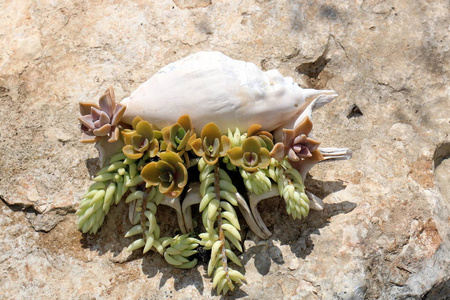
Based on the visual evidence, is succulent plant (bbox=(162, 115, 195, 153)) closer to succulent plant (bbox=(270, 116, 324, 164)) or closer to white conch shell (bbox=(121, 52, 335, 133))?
white conch shell (bbox=(121, 52, 335, 133))

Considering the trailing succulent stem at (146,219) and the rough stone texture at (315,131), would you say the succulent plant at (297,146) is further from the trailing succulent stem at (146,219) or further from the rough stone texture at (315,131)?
the trailing succulent stem at (146,219)

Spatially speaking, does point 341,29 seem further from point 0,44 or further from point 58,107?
point 0,44

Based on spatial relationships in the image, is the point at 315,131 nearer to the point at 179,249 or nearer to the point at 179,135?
the point at 179,135

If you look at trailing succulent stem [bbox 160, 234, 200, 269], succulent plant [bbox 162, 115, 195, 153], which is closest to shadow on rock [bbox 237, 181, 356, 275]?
trailing succulent stem [bbox 160, 234, 200, 269]

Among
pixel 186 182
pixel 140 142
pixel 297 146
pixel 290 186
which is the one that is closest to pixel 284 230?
pixel 290 186

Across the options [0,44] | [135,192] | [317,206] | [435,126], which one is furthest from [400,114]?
[0,44]

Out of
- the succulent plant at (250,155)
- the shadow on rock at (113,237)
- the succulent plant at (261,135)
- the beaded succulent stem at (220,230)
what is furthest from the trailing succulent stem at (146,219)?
the succulent plant at (261,135)
